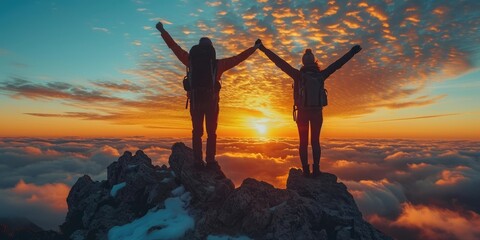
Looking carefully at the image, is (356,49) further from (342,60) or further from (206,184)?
(206,184)

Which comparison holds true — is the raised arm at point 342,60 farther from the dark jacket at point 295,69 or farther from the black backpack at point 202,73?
the black backpack at point 202,73

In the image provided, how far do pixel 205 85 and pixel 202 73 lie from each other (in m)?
0.45

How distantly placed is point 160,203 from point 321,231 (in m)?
6.25

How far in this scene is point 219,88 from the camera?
1123cm

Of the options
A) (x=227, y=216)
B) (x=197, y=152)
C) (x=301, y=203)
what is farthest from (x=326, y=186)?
(x=197, y=152)

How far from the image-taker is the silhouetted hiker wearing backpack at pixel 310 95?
11.2m

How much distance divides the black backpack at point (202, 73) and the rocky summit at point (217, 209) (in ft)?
9.59

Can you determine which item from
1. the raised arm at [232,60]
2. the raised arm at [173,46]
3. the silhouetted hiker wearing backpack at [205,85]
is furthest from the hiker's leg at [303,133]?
the raised arm at [173,46]

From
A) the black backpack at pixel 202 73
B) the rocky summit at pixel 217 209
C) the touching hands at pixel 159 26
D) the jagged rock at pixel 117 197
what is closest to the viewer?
the rocky summit at pixel 217 209

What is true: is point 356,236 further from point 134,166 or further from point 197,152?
point 134,166

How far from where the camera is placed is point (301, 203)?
9.09 m

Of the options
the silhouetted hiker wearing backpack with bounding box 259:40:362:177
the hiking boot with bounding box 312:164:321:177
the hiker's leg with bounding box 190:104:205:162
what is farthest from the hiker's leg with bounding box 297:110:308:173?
the hiker's leg with bounding box 190:104:205:162

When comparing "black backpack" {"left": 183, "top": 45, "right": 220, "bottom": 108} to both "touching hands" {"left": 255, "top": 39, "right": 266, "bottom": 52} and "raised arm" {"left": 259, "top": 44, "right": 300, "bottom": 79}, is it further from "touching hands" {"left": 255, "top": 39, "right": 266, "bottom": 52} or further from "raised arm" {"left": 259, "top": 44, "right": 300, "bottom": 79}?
"raised arm" {"left": 259, "top": 44, "right": 300, "bottom": 79}

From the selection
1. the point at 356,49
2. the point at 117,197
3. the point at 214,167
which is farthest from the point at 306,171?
the point at 117,197
